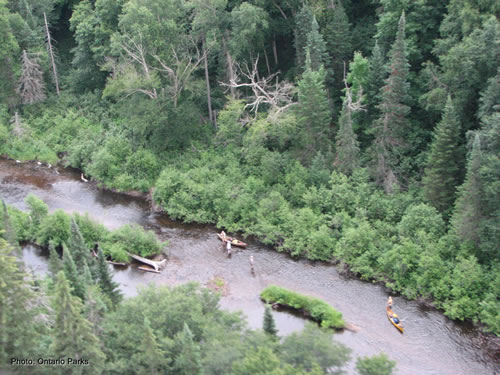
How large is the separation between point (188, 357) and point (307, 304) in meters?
12.4

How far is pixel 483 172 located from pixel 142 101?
108 feet

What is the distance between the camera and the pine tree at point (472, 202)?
38.9m

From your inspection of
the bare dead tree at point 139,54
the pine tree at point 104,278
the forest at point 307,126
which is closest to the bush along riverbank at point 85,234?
the forest at point 307,126

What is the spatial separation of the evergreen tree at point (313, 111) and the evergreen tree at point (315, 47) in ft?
2.57

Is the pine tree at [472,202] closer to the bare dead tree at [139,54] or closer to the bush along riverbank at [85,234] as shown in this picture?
the bush along riverbank at [85,234]

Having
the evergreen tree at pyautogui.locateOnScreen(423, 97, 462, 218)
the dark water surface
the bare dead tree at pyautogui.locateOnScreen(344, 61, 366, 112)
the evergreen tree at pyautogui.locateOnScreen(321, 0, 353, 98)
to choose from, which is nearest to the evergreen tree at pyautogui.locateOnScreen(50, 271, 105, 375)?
the dark water surface

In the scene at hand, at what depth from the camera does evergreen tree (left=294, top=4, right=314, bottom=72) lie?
181 feet

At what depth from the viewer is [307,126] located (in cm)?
5188

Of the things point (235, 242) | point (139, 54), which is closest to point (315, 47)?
point (139, 54)

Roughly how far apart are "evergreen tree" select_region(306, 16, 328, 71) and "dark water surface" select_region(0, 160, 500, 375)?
1793 cm

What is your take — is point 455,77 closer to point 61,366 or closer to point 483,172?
point 483,172

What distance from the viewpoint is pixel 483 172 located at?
38.6 metres

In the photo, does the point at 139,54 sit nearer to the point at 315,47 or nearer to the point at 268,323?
the point at 315,47

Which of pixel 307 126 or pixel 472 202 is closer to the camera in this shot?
pixel 472 202
